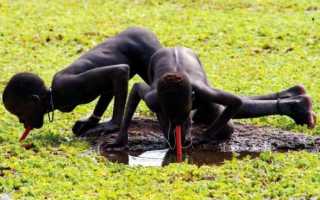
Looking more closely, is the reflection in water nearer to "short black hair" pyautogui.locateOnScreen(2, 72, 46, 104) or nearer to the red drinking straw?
the red drinking straw

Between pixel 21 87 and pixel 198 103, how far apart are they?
195cm

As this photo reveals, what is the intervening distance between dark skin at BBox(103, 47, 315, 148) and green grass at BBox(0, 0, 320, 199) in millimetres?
307

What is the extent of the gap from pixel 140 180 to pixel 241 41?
7.61 m

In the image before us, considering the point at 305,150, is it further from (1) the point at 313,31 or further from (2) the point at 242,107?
(1) the point at 313,31

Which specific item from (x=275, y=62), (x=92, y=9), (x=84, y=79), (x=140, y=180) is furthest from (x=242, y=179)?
(x=92, y=9)

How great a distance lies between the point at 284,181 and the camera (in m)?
8.83

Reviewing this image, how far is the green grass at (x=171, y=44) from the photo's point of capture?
Answer: 886 cm

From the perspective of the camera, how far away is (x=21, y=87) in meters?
10.4

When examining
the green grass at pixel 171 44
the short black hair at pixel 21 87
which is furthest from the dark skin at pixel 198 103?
the short black hair at pixel 21 87

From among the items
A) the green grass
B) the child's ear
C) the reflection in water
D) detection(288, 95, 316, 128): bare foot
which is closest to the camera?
the green grass

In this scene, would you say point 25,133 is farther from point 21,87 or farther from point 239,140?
point 239,140

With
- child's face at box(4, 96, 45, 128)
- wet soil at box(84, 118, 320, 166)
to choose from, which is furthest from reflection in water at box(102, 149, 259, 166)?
child's face at box(4, 96, 45, 128)

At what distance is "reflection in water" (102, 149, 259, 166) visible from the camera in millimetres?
9922

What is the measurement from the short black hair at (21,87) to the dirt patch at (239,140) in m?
0.89
